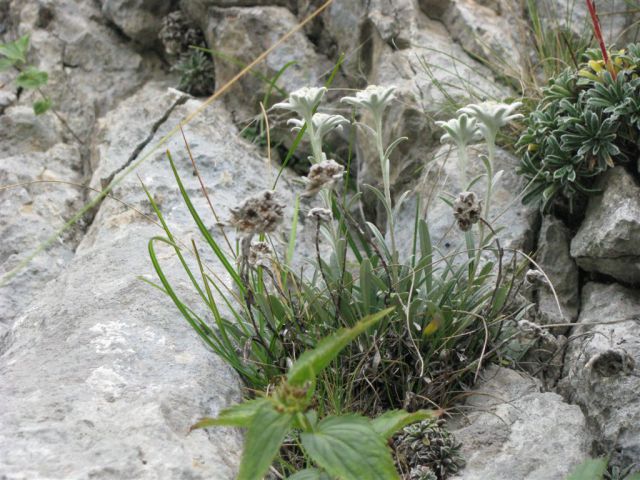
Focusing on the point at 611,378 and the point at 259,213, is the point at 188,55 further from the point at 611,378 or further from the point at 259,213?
the point at 611,378

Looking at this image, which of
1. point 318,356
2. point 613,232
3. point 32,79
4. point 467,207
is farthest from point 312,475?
point 32,79

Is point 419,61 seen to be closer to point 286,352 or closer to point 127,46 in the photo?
point 286,352

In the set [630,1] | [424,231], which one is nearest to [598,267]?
[424,231]

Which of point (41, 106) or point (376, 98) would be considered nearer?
point (376, 98)

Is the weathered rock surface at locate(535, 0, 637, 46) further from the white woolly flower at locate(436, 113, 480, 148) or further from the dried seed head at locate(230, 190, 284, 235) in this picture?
the dried seed head at locate(230, 190, 284, 235)

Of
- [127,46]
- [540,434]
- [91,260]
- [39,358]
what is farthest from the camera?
[127,46]

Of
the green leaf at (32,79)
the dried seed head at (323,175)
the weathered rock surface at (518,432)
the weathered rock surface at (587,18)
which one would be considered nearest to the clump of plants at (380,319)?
the weathered rock surface at (518,432)

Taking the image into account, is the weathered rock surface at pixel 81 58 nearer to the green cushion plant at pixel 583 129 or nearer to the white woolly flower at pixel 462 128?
the green cushion plant at pixel 583 129
